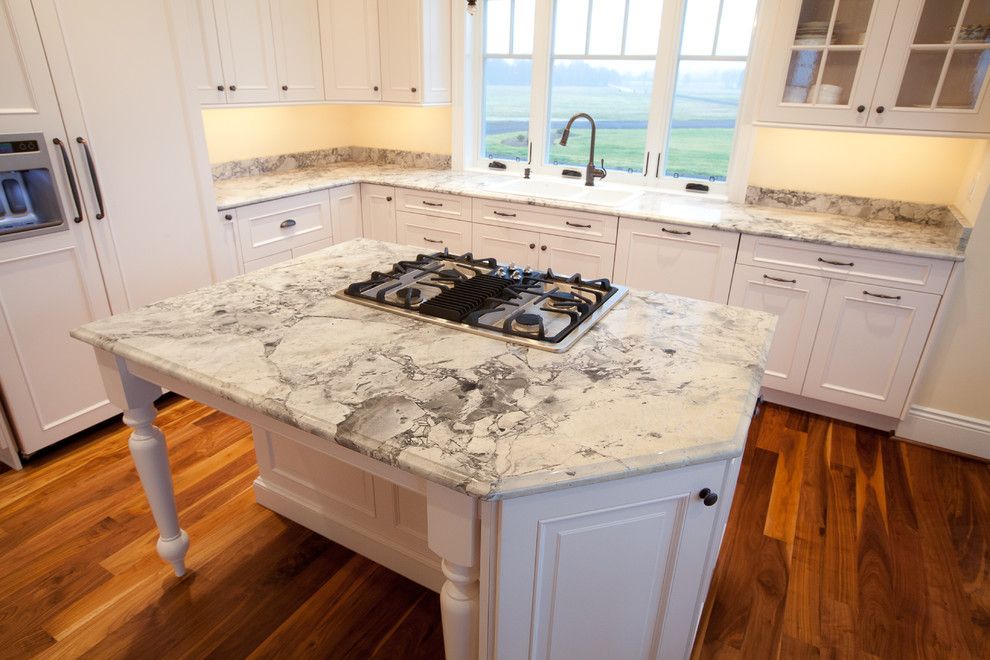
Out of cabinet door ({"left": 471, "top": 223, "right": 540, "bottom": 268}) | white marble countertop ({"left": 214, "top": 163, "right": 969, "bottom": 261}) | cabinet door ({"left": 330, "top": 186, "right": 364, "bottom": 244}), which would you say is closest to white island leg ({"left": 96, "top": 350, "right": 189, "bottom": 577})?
white marble countertop ({"left": 214, "top": 163, "right": 969, "bottom": 261})

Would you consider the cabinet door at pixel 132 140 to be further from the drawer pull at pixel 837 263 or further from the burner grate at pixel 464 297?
the drawer pull at pixel 837 263

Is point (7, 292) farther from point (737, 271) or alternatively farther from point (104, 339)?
point (737, 271)

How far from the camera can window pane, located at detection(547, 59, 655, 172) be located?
3.47 metres

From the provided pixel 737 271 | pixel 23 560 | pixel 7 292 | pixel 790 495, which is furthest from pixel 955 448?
pixel 7 292

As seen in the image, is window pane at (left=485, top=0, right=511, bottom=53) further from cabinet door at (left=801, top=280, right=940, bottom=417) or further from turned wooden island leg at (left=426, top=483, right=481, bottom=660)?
turned wooden island leg at (left=426, top=483, right=481, bottom=660)

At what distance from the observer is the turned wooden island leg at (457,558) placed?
1.02 metres

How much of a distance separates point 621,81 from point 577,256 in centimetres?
118

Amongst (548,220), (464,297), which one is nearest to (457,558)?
(464,297)

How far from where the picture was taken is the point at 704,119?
3.32m

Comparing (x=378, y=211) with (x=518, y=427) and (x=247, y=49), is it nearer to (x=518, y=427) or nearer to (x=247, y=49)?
(x=247, y=49)

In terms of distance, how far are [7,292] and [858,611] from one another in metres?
3.22

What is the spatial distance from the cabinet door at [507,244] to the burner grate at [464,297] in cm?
159

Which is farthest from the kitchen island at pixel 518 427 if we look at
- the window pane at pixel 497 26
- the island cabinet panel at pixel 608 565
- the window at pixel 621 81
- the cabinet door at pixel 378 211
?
the window pane at pixel 497 26

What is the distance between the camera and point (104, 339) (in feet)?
4.63
